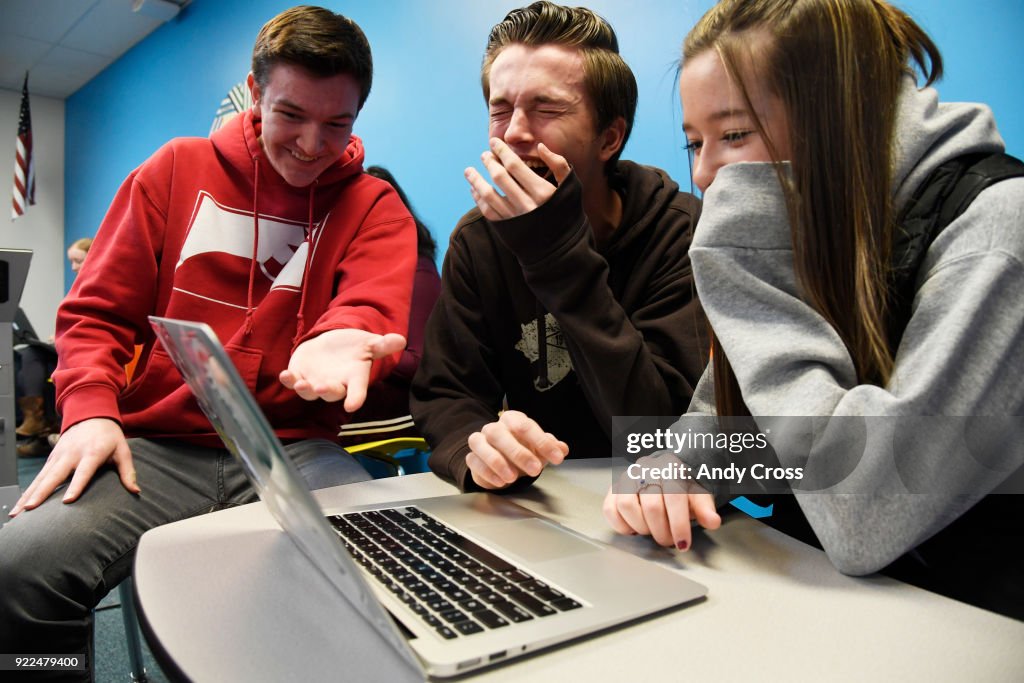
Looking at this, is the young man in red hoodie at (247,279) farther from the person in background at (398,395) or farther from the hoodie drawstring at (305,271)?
the person in background at (398,395)

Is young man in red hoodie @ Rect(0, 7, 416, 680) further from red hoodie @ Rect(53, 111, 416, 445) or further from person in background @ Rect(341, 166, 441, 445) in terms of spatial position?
person in background @ Rect(341, 166, 441, 445)

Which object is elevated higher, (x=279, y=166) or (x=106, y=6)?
(x=106, y=6)

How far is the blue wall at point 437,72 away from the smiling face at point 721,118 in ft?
2.44

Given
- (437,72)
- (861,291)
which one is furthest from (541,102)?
(437,72)

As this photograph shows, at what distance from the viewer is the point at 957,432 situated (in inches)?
20.9

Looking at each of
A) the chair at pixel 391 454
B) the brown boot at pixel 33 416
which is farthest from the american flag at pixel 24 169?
the chair at pixel 391 454

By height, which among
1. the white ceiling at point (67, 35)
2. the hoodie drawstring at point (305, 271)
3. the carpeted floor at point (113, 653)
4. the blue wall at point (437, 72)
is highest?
the white ceiling at point (67, 35)

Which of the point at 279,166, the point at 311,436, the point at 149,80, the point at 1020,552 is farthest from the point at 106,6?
the point at 1020,552

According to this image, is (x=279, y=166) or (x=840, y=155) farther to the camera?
(x=279, y=166)

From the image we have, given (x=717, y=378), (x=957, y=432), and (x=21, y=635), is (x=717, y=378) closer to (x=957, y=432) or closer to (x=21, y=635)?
(x=957, y=432)

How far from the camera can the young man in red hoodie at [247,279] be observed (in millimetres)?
1023

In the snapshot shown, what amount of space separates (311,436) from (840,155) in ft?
3.08

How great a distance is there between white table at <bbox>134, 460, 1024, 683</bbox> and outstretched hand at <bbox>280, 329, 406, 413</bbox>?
207 millimetres

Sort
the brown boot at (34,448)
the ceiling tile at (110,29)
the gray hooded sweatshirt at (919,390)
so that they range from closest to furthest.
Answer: the gray hooded sweatshirt at (919,390)
the brown boot at (34,448)
the ceiling tile at (110,29)
